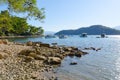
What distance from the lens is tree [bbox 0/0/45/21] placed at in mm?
21922

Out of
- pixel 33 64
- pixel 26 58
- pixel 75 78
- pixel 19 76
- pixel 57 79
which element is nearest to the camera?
pixel 19 76

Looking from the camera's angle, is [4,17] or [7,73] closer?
[7,73]

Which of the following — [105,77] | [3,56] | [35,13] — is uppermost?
[35,13]

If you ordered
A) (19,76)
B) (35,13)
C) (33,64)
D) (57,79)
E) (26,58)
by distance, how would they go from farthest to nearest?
(26,58) < (33,64) < (57,79) < (19,76) < (35,13)

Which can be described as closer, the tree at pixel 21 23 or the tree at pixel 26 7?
the tree at pixel 26 7

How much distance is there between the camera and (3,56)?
3412 centimetres

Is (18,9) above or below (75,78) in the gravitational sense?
above

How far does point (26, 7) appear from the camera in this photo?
74.0ft

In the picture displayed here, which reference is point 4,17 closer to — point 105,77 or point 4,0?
point 4,0

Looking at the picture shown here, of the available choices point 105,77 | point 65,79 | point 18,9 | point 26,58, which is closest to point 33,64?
point 26,58

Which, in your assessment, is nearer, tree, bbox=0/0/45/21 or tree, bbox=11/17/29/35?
tree, bbox=0/0/45/21

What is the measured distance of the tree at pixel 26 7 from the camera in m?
21.9

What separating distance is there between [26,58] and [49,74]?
8.30 m

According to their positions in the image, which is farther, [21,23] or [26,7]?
[21,23]
